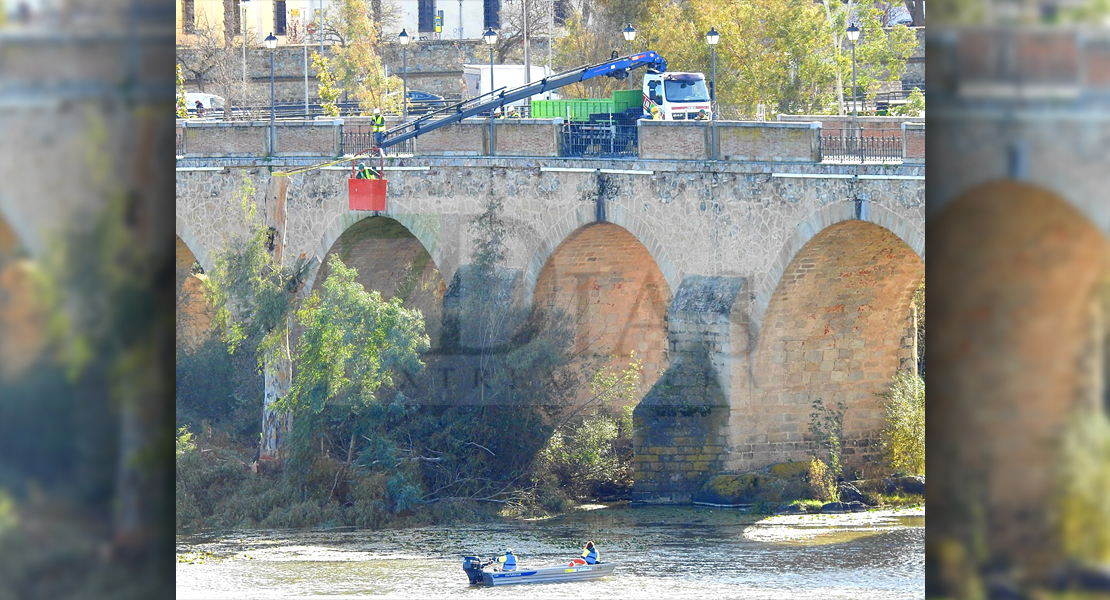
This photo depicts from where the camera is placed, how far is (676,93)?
98.7 ft

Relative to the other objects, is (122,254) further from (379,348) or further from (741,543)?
(379,348)

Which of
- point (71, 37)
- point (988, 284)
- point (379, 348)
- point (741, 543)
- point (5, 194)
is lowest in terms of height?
point (741, 543)

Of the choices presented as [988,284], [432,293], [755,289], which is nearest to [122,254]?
[988,284]

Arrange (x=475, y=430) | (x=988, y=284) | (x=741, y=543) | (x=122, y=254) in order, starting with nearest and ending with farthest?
(x=988, y=284) < (x=122, y=254) < (x=741, y=543) < (x=475, y=430)

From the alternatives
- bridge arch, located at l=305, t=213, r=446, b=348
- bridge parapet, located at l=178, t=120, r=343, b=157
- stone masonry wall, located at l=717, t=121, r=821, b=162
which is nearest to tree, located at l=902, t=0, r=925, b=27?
bridge arch, located at l=305, t=213, r=446, b=348

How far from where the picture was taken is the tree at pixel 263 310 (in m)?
24.6

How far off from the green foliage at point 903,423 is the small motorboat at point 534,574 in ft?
19.5

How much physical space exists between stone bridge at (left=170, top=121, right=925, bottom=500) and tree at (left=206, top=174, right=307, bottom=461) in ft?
5.55

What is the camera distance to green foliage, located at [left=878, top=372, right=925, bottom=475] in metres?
22.9

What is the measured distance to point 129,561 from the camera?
2.32 m

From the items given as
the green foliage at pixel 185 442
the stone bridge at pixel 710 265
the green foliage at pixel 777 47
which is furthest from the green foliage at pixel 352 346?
the green foliage at pixel 777 47

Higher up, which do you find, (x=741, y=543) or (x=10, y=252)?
(x=10, y=252)

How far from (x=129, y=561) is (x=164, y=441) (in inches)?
7.0

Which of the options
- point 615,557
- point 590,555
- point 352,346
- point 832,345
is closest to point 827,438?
point 832,345
